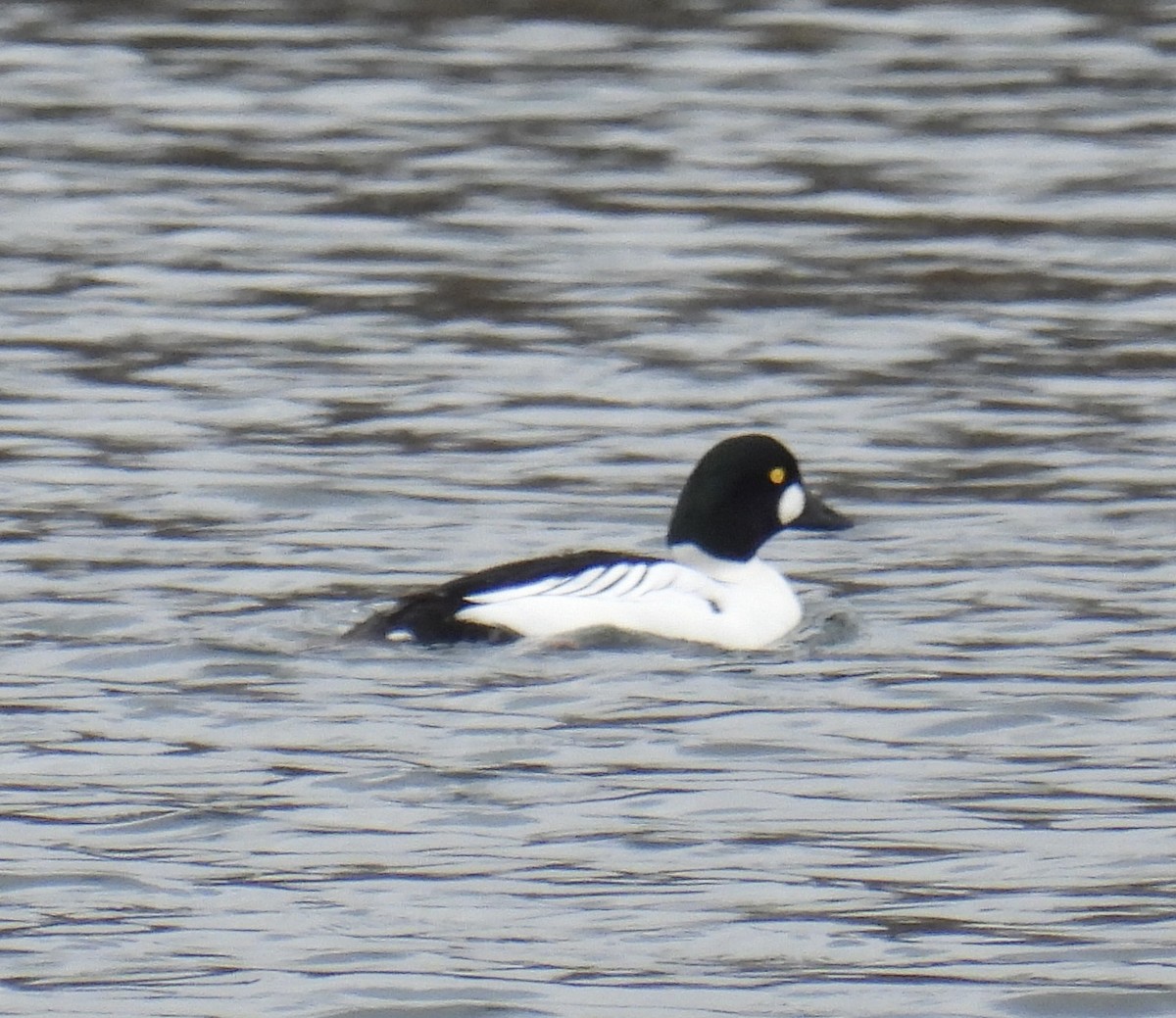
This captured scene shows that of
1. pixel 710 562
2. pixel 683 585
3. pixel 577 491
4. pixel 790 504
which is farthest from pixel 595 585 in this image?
Answer: pixel 577 491

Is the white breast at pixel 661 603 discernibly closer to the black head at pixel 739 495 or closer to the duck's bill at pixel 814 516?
the black head at pixel 739 495

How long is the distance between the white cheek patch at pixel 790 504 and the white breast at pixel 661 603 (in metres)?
0.16

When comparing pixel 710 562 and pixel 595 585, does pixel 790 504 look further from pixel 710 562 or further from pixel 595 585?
pixel 595 585

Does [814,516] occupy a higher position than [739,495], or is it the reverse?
[739,495]

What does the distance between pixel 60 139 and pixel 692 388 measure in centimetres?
580

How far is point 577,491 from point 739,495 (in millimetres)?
1416

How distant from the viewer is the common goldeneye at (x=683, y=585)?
9.88 metres

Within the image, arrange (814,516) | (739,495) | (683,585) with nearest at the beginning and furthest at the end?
(683,585) < (739,495) < (814,516)

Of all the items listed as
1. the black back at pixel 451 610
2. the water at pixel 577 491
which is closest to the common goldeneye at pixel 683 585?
the black back at pixel 451 610

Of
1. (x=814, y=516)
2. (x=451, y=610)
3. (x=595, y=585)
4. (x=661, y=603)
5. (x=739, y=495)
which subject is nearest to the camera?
(x=451, y=610)

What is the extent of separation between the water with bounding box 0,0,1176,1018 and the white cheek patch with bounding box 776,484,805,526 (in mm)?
308

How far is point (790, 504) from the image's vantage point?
10938 millimetres

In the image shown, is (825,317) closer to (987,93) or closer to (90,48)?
(987,93)

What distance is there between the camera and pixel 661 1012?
681 cm
